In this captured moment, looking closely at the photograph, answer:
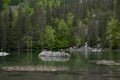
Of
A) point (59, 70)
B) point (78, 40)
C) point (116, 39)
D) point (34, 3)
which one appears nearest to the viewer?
point (59, 70)

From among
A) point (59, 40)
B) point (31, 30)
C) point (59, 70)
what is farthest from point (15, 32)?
point (59, 70)

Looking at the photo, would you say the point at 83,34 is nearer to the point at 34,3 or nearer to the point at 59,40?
the point at 59,40

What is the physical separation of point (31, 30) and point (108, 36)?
30.1m

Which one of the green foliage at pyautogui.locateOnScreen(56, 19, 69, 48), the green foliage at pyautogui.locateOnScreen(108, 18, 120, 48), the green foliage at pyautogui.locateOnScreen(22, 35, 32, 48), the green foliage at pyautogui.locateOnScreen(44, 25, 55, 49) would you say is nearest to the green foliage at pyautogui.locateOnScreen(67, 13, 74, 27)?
the green foliage at pyautogui.locateOnScreen(56, 19, 69, 48)

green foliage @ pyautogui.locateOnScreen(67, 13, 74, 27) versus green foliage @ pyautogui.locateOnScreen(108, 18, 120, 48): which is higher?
green foliage @ pyautogui.locateOnScreen(67, 13, 74, 27)

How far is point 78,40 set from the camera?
461 ft

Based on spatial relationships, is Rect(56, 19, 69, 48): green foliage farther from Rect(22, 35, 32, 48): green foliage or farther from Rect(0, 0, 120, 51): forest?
Rect(22, 35, 32, 48): green foliage

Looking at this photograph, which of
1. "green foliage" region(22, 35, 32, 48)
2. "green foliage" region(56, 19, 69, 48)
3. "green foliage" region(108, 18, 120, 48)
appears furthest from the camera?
"green foliage" region(56, 19, 69, 48)

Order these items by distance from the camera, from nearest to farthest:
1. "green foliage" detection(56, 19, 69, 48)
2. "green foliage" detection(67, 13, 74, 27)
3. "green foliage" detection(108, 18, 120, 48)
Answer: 1. "green foliage" detection(108, 18, 120, 48)
2. "green foliage" detection(56, 19, 69, 48)
3. "green foliage" detection(67, 13, 74, 27)

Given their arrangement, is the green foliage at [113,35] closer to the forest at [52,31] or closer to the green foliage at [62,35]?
the forest at [52,31]

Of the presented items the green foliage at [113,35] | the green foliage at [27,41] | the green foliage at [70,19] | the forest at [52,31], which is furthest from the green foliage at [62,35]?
the green foliage at [113,35]

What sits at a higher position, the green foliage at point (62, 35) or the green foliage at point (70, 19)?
the green foliage at point (70, 19)

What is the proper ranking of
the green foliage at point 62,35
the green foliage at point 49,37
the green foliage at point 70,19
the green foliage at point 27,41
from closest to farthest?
the green foliage at point 27,41 → the green foliage at point 49,37 → the green foliage at point 62,35 → the green foliage at point 70,19

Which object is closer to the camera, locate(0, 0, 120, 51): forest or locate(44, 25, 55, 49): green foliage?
locate(0, 0, 120, 51): forest
